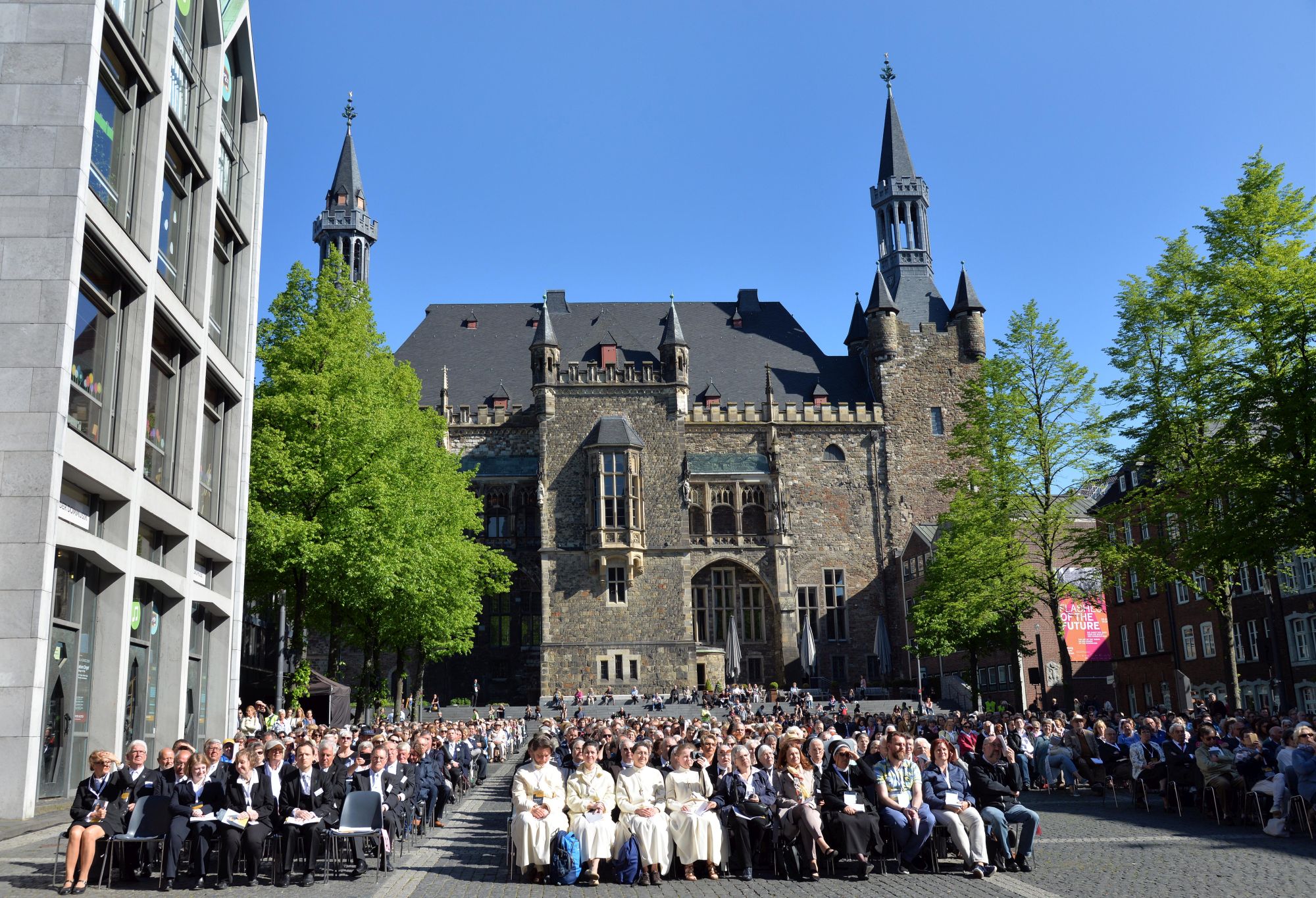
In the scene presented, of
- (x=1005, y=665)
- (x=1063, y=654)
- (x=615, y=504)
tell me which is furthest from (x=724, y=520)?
(x=1063, y=654)

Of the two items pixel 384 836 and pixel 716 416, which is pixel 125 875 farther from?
pixel 716 416

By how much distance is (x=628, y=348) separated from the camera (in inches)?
2313

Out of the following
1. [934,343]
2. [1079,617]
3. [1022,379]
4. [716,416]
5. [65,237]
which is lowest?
[1079,617]

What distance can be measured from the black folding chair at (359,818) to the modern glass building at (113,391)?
4.69m

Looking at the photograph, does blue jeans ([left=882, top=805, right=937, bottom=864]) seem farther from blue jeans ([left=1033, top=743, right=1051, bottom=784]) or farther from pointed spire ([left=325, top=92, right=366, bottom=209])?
pointed spire ([left=325, top=92, right=366, bottom=209])

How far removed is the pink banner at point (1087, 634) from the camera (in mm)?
52594

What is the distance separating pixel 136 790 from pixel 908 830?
800cm

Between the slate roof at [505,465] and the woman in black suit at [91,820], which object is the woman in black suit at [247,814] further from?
the slate roof at [505,465]

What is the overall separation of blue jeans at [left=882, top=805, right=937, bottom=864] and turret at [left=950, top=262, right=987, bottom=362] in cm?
5005

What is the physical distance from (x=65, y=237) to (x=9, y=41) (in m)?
3.21

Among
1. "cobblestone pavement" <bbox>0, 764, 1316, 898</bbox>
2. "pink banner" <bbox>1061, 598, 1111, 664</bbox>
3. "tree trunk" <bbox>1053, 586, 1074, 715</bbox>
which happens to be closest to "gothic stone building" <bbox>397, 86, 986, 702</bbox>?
"pink banner" <bbox>1061, 598, 1111, 664</bbox>

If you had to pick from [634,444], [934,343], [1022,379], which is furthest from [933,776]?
[934,343]

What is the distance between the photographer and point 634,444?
174ft

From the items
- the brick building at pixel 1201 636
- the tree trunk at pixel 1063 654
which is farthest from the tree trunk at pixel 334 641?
the brick building at pixel 1201 636
